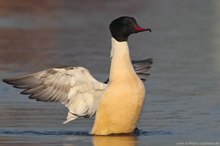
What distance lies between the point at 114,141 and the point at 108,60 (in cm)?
780

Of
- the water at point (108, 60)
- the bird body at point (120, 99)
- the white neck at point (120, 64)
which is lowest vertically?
the water at point (108, 60)

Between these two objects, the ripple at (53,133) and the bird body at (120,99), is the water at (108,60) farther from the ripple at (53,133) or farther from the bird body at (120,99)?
the bird body at (120,99)

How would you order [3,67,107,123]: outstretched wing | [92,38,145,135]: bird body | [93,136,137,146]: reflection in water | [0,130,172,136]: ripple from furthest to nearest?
1. [3,67,107,123]: outstretched wing
2. [0,130,172,136]: ripple
3. [92,38,145,135]: bird body
4. [93,136,137,146]: reflection in water

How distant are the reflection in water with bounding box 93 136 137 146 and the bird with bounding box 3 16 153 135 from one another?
0.22 meters

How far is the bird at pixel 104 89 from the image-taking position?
1280cm

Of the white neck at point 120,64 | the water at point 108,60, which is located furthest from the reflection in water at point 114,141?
the white neck at point 120,64

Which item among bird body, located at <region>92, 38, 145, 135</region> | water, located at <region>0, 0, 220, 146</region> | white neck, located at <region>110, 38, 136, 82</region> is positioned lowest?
water, located at <region>0, 0, 220, 146</region>

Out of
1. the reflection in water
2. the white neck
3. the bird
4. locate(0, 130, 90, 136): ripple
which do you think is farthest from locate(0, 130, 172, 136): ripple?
the white neck

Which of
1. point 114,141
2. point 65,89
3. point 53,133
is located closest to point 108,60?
point 65,89

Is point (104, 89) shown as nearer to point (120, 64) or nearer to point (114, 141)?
point (120, 64)

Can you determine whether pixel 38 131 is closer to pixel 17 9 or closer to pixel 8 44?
pixel 8 44

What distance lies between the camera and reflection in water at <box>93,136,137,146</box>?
40.0 feet

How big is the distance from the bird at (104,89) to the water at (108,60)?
0.23 m

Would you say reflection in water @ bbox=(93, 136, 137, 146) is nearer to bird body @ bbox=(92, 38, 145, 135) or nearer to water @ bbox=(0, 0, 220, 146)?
water @ bbox=(0, 0, 220, 146)
